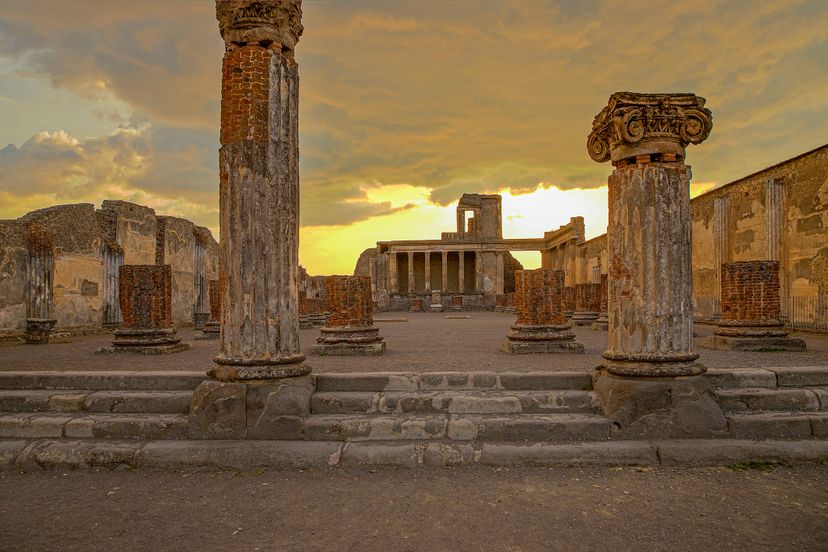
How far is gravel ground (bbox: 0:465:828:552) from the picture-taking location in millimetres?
3182

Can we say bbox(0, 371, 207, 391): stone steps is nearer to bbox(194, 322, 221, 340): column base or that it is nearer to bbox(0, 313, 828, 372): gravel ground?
bbox(0, 313, 828, 372): gravel ground

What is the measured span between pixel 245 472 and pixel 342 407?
116cm

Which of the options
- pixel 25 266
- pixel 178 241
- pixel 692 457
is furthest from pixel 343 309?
pixel 178 241

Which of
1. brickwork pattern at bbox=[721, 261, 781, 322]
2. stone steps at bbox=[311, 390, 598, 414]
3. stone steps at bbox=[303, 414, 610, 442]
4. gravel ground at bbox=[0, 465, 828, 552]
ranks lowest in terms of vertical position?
gravel ground at bbox=[0, 465, 828, 552]

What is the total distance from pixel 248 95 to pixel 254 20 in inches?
31.8

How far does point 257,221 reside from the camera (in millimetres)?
5121

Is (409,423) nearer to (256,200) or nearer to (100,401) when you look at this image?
(256,200)

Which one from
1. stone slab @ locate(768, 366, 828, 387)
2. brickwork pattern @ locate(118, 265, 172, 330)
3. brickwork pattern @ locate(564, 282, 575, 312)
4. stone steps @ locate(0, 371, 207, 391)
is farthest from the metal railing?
brickwork pattern @ locate(118, 265, 172, 330)

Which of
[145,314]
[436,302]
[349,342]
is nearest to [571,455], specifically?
[349,342]

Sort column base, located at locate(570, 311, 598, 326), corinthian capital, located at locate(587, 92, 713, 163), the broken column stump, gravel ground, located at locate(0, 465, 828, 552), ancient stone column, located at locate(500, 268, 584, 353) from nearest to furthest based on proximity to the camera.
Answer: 1. gravel ground, located at locate(0, 465, 828, 552)
2. corinthian capital, located at locate(587, 92, 713, 163)
3. ancient stone column, located at locate(500, 268, 584, 353)
4. column base, located at locate(570, 311, 598, 326)
5. the broken column stump

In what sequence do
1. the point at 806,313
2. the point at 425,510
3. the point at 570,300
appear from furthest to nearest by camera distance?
the point at 570,300 → the point at 806,313 → the point at 425,510

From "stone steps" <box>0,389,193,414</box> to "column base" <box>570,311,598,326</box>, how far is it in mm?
14099

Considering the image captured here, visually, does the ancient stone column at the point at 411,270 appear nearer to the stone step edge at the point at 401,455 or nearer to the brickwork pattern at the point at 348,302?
the brickwork pattern at the point at 348,302

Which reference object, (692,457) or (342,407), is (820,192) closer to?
(692,457)
